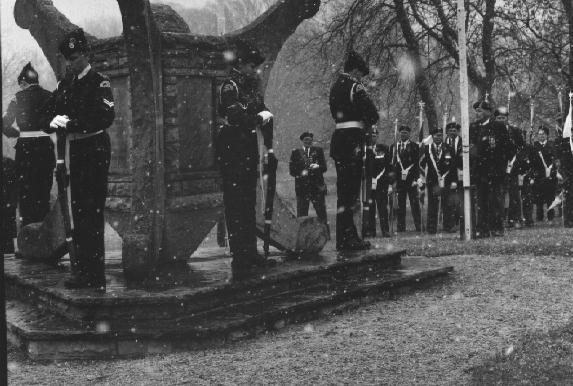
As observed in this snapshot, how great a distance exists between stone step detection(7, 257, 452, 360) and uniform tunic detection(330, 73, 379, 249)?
5.67 feet

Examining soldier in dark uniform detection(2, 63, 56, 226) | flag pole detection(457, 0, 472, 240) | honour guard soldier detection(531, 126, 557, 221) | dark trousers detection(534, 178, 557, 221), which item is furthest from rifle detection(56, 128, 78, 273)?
dark trousers detection(534, 178, 557, 221)

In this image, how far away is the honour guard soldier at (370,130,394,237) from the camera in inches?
656

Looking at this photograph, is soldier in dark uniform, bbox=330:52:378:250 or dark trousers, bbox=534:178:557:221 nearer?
soldier in dark uniform, bbox=330:52:378:250

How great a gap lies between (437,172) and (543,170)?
4.63 meters

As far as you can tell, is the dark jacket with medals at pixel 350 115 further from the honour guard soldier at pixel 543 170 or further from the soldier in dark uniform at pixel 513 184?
the honour guard soldier at pixel 543 170

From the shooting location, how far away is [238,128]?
24.6 ft

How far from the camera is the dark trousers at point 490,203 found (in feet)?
44.9

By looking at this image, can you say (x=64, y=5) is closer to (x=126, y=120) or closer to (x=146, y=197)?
(x=126, y=120)

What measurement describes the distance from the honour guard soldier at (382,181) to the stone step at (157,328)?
9.28 metres

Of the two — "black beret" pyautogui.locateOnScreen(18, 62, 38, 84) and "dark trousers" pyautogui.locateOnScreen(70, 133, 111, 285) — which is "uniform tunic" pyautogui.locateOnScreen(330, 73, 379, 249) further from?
"black beret" pyautogui.locateOnScreen(18, 62, 38, 84)

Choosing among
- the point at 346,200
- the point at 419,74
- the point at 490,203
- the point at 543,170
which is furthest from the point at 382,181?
the point at 346,200

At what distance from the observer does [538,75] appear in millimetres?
23766

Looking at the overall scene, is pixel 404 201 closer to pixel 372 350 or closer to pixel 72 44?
pixel 72 44

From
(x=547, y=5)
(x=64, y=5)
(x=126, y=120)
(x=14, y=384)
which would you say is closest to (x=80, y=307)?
(x=14, y=384)
